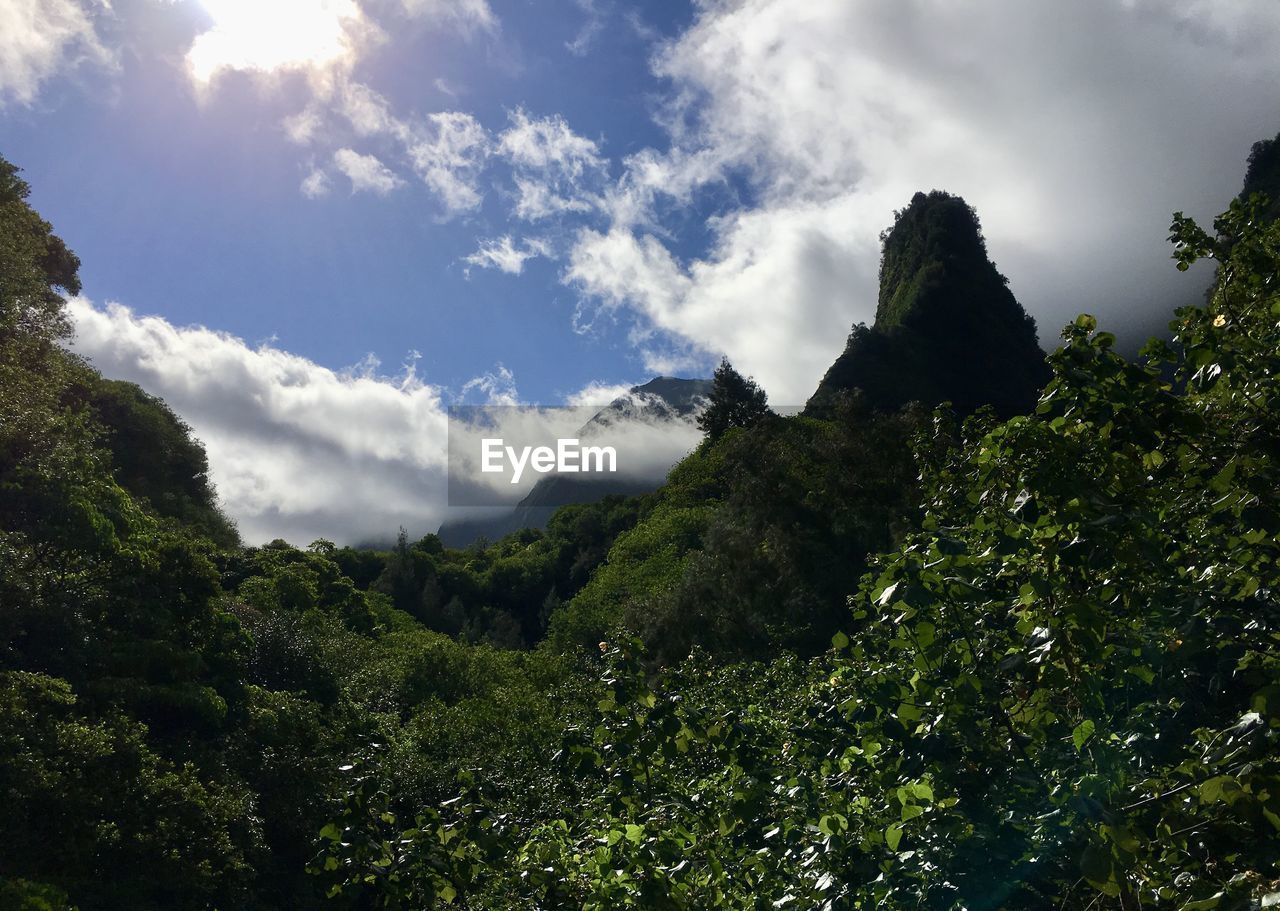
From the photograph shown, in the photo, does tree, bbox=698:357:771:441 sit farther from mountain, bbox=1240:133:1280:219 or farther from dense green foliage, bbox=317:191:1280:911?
dense green foliage, bbox=317:191:1280:911

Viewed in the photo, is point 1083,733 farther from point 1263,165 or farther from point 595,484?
point 595,484

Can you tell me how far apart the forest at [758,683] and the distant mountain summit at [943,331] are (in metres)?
18.5

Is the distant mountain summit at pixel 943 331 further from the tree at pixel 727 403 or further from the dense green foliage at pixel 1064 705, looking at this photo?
the dense green foliage at pixel 1064 705

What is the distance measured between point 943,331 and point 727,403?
51.2 feet

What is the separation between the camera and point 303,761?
54.9ft

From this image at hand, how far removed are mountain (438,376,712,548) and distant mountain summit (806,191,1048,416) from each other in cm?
988

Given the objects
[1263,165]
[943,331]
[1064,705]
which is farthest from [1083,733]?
[943,331]

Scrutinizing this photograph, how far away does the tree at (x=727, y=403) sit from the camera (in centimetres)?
4884

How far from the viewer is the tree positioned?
160 feet

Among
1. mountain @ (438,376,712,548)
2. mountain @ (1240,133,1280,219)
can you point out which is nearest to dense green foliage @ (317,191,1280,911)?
mountain @ (1240,133,1280,219)

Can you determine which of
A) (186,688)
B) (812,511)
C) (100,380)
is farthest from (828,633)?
(100,380)

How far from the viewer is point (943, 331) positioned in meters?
55.2

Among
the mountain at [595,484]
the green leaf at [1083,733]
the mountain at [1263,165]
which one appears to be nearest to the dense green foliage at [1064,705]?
the green leaf at [1083,733]

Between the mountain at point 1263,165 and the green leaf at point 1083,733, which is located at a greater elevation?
the mountain at point 1263,165
